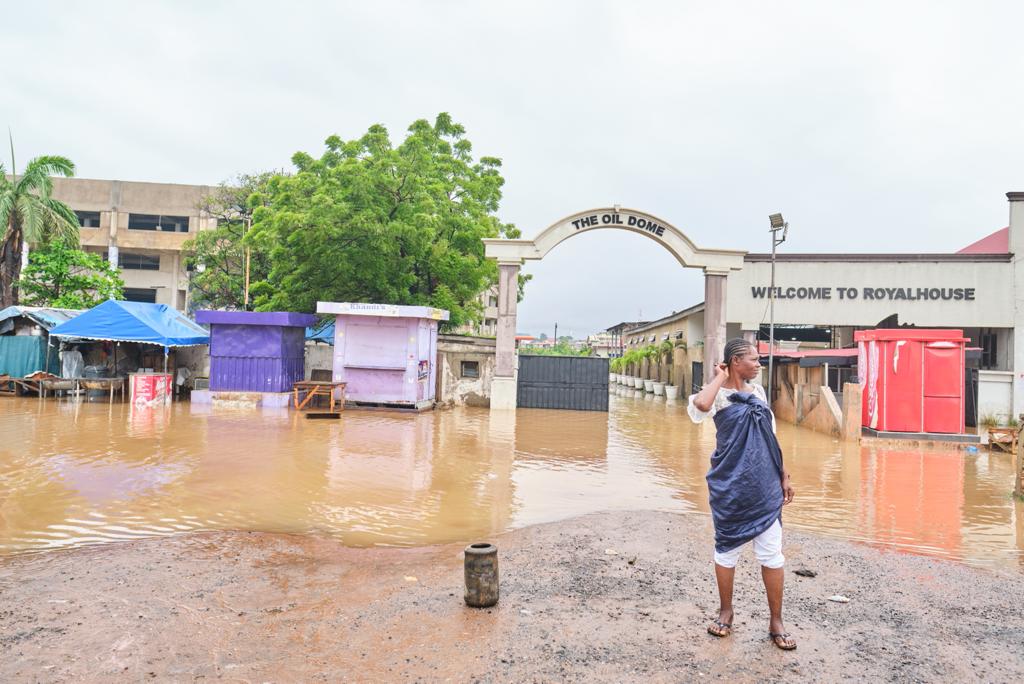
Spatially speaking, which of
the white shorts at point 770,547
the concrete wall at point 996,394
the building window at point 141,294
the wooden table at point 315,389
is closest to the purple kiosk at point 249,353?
the wooden table at point 315,389

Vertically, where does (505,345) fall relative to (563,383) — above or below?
above

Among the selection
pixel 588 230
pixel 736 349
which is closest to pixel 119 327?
pixel 588 230

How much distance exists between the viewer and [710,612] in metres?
4.36

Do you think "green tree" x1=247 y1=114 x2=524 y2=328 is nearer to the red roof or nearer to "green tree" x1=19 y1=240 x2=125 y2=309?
"green tree" x1=19 y1=240 x2=125 y2=309

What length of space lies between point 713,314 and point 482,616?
54.3ft

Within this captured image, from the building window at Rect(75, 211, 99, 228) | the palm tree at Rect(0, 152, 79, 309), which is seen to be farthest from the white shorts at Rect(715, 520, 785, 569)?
the building window at Rect(75, 211, 99, 228)

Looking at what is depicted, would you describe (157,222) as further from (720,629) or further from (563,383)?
(720,629)

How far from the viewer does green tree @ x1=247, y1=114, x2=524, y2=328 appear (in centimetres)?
1962

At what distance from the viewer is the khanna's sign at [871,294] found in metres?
22.4

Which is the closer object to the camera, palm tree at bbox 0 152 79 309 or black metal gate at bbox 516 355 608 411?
black metal gate at bbox 516 355 608 411

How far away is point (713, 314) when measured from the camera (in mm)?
19344

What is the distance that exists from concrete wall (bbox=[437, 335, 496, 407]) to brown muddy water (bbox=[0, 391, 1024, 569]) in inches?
199

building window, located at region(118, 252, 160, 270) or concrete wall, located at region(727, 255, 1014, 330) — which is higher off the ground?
building window, located at region(118, 252, 160, 270)

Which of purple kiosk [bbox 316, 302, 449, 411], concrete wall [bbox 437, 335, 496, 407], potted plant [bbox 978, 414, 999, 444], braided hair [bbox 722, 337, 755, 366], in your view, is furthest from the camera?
concrete wall [bbox 437, 335, 496, 407]
